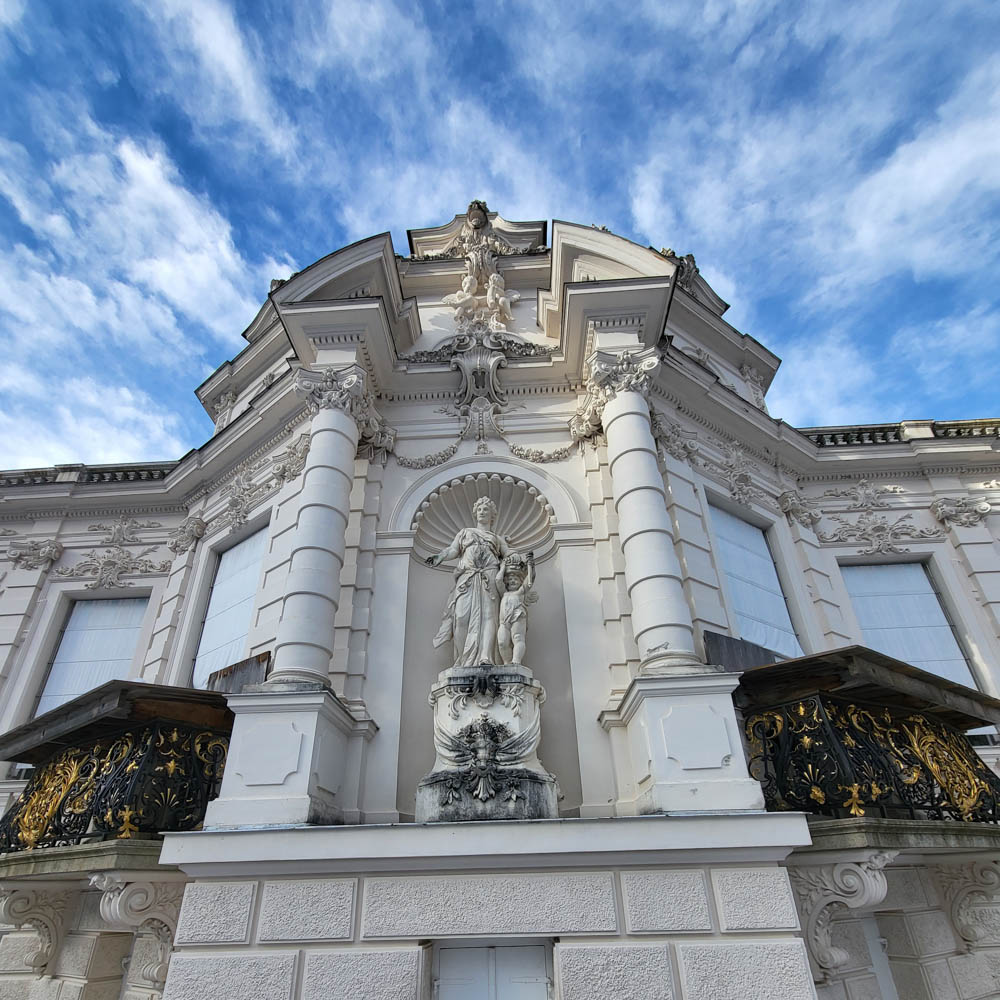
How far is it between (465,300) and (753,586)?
7307 mm

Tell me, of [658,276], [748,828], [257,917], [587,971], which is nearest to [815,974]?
[748,828]

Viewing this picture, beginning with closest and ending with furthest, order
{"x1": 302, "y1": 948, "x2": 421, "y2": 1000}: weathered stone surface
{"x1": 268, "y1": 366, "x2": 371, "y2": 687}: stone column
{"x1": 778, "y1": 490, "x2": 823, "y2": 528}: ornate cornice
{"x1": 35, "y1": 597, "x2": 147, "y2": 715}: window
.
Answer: {"x1": 302, "y1": 948, "x2": 421, "y2": 1000}: weathered stone surface → {"x1": 268, "y1": 366, "x2": 371, "y2": 687}: stone column → {"x1": 778, "y1": 490, "x2": 823, "y2": 528}: ornate cornice → {"x1": 35, "y1": 597, "x2": 147, "y2": 715}: window

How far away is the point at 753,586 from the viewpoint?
412 inches

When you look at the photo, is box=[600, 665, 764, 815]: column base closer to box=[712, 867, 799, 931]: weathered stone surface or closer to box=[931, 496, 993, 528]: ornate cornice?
box=[712, 867, 799, 931]: weathered stone surface

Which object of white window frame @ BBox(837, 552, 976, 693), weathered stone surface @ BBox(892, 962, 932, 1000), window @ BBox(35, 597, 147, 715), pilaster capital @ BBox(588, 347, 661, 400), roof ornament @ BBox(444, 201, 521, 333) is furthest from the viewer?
roof ornament @ BBox(444, 201, 521, 333)

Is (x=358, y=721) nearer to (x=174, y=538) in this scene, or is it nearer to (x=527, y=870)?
(x=527, y=870)

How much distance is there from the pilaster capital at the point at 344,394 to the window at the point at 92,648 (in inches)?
262

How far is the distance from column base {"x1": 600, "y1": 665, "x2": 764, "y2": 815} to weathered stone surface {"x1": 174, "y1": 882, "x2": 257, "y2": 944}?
368 centimetres

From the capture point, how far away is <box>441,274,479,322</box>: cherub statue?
1248 cm

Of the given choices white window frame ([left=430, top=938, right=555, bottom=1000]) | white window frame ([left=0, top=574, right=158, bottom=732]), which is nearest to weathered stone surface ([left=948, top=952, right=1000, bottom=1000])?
white window frame ([left=430, top=938, right=555, bottom=1000])

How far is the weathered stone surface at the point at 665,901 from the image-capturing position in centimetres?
→ 536

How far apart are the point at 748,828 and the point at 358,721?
4.28 metres

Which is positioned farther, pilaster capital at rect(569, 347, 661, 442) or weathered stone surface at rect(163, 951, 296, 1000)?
pilaster capital at rect(569, 347, 661, 442)

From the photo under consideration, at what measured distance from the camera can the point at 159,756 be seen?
6.74m
